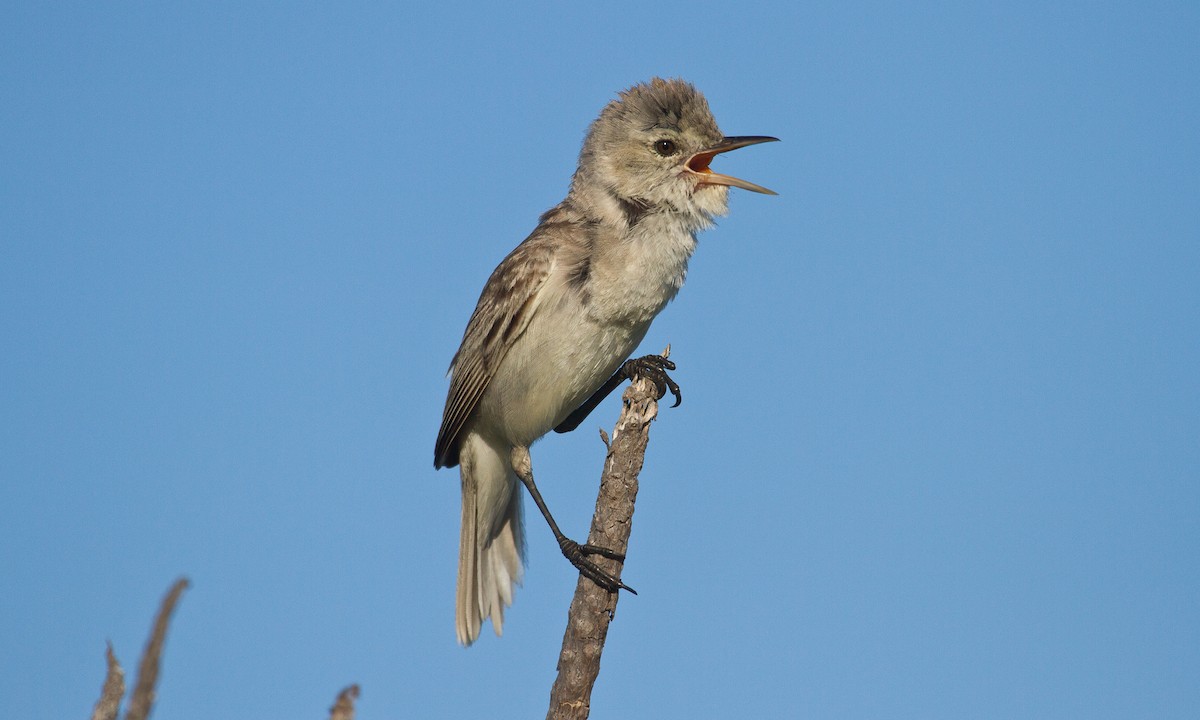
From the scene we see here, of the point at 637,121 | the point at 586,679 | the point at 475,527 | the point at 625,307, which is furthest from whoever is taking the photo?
the point at 475,527

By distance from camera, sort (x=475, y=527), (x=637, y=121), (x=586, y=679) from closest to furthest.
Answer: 1. (x=586, y=679)
2. (x=637, y=121)
3. (x=475, y=527)

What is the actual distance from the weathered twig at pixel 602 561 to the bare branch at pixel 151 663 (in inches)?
134

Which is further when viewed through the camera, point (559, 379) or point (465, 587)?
point (465, 587)

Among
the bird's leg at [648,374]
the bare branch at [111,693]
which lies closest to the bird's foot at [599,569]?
the bird's leg at [648,374]

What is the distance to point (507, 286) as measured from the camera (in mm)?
6125

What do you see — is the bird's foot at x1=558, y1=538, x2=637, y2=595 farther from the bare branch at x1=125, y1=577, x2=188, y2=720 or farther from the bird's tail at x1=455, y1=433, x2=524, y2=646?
the bare branch at x1=125, y1=577, x2=188, y2=720

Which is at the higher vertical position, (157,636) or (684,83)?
(684,83)

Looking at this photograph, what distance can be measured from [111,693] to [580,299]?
3.66 meters

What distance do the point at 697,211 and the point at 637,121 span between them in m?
0.72

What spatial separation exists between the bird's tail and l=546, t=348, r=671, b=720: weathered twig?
1514 mm

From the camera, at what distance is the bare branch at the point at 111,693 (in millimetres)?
2568

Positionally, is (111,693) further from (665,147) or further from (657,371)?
(665,147)

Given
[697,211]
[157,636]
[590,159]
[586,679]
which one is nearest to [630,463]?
[586,679]

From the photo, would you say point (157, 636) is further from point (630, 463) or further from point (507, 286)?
point (507, 286)
